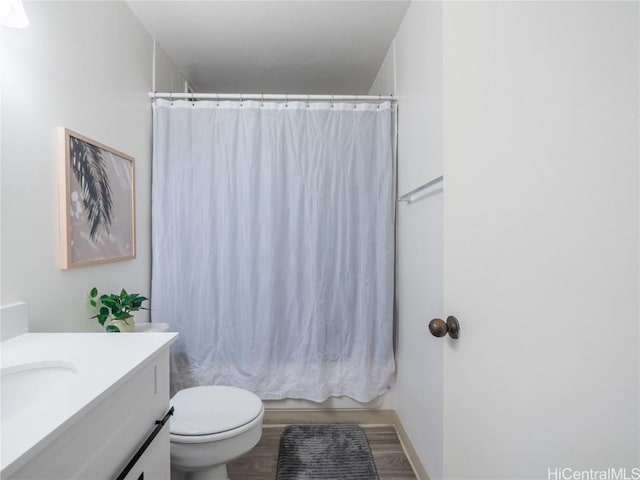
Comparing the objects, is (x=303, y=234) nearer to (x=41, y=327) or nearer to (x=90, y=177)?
(x=90, y=177)

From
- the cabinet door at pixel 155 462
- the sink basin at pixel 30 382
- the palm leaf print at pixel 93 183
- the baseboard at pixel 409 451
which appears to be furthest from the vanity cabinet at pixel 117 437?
the baseboard at pixel 409 451

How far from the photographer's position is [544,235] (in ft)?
1.62

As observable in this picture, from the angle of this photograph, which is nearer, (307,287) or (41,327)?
(41,327)

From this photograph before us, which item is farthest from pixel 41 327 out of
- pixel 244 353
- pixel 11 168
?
pixel 244 353

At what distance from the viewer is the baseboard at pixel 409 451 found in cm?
158

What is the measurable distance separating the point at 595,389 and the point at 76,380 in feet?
3.03

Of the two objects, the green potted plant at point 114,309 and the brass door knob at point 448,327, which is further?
the green potted plant at point 114,309

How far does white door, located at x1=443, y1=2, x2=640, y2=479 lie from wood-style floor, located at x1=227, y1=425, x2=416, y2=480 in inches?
44.7

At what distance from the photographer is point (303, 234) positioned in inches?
77.4

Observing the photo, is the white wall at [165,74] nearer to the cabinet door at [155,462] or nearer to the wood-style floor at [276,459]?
the cabinet door at [155,462]

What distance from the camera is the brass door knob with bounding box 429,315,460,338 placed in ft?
2.46

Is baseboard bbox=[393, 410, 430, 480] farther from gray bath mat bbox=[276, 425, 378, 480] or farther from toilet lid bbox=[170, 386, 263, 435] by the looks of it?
toilet lid bbox=[170, 386, 263, 435]

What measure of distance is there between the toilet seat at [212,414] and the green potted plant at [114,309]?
1.35 ft

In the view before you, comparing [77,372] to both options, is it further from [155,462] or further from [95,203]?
[95,203]
